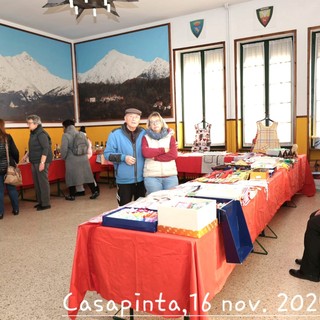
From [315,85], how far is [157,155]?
4818 millimetres

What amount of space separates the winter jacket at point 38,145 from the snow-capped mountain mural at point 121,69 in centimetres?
346

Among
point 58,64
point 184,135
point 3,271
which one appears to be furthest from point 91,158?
point 3,271

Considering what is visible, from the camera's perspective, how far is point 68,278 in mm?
2865

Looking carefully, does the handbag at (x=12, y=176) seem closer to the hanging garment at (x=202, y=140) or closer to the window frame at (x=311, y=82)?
the hanging garment at (x=202, y=140)

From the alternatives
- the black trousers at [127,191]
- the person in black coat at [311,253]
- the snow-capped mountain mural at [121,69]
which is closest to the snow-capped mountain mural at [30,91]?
the snow-capped mountain mural at [121,69]

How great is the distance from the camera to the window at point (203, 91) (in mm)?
7301

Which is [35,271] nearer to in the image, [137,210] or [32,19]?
[137,210]

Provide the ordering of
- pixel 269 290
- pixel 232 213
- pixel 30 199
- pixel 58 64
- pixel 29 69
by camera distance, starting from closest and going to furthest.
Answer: pixel 232 213
pixel 269 290
pixel 30 199
pixel 29 69
pixel 58 64

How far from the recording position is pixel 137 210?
2123 mm

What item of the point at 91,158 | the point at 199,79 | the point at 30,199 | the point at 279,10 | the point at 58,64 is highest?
the point at 279,10

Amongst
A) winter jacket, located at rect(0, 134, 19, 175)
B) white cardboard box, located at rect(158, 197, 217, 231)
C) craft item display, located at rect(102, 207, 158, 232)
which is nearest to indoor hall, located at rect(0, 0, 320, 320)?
winter jacket, located at rect(0, 134, 19, 175)

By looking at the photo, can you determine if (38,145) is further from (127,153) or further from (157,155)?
(157,155)

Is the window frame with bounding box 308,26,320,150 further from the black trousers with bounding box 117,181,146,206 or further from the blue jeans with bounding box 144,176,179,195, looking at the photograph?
the black trousers with bounding box 117,181,146,206

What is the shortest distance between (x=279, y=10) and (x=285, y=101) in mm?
1768
